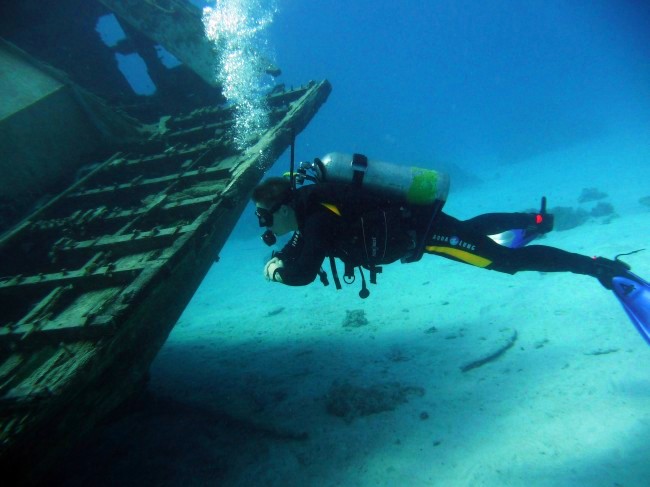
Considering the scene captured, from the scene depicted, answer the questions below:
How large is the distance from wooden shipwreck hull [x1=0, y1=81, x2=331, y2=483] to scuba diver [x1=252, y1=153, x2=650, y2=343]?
0.80 meters

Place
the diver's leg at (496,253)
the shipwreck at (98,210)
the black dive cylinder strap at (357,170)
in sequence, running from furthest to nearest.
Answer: the diver's leg at (496,253)
the black dive cylinder strap at (357,170)
the shipwreck at (98,210)

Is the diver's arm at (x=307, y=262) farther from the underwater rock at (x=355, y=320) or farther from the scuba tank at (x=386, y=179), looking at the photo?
the underwater rock at (x=355, y=320)

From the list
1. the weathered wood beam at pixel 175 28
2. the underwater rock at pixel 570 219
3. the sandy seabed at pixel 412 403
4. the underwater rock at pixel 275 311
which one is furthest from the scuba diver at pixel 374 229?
the underwater rock at pixel 570 219

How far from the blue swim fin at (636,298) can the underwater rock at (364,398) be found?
8.74ft

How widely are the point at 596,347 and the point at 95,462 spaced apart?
22.7 ft

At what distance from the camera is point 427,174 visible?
12.4ft

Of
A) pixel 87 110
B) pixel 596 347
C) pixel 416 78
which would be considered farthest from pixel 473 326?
pixel 416 78

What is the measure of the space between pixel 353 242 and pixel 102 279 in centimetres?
268

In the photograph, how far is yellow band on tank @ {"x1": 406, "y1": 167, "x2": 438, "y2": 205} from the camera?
371cm

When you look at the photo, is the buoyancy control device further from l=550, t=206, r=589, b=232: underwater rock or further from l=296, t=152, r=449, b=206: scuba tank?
l=550, t=206, r=589, b=232: underwater rock

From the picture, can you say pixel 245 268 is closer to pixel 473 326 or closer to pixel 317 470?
pixel 473 326

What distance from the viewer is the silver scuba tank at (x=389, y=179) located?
3.69 metres

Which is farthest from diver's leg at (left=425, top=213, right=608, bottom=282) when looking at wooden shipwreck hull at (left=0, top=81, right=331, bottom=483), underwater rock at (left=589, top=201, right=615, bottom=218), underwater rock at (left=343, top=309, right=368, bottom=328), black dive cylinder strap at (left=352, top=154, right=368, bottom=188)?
underwater rock at (left=589, top=201, right=615, bottom=218)

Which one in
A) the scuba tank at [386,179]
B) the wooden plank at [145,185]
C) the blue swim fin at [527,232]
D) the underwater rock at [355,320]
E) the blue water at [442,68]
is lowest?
the underwater rock at [355,320]
